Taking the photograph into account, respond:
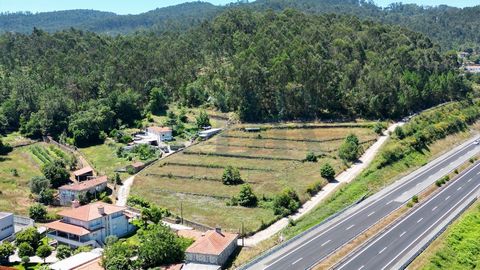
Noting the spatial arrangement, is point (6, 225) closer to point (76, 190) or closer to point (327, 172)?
point (76, 190)

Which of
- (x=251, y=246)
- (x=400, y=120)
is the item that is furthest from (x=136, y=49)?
(x=251, y=246)

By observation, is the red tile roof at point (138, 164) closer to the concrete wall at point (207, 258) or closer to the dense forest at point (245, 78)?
the dense forest at point (245, 78)

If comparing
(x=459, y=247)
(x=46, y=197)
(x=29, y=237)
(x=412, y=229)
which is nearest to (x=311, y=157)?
(x=412, y=229)

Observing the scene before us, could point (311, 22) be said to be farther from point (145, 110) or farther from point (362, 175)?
point (362, 175)

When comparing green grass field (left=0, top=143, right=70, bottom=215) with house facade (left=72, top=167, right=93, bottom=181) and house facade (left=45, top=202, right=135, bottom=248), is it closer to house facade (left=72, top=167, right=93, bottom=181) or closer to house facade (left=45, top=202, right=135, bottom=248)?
house facade (left=72, top=167, right=93, bottom=181)

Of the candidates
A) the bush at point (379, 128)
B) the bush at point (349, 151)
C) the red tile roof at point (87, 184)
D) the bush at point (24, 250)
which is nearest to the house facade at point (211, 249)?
the bush at point (24, 250)
